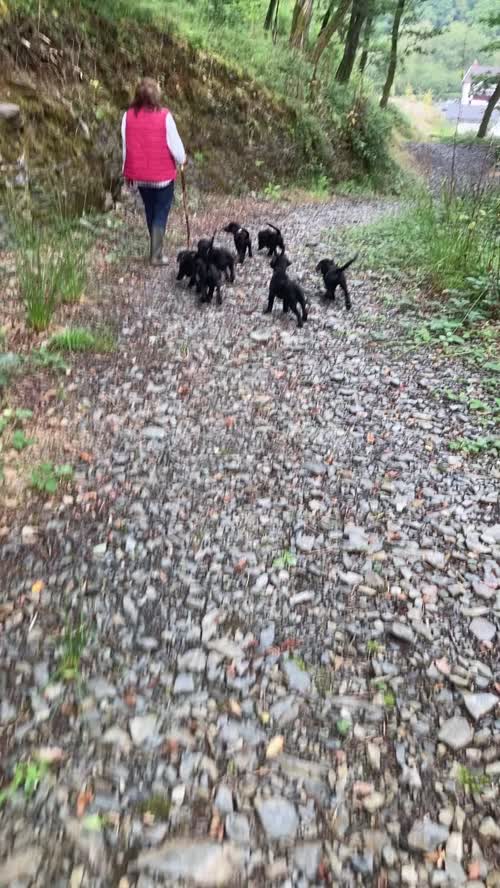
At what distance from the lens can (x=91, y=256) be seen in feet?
22.5

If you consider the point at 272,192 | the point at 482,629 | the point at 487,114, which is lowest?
the point at 482,629

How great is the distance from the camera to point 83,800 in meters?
2.05

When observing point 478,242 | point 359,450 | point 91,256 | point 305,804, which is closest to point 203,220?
point 91,256

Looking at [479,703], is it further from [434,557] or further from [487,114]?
[487,114]

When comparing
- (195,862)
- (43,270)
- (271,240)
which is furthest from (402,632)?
(271,240)

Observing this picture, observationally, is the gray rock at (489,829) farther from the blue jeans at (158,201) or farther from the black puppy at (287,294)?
the blue jeans at (158,201)

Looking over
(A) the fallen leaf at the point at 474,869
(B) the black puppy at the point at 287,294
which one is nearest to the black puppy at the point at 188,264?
(B) the black puppy at the point at 287,294

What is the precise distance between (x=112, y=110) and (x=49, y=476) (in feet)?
24.1

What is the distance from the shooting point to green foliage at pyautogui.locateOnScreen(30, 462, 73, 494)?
3539 mm

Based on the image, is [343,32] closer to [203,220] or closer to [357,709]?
[203,220]

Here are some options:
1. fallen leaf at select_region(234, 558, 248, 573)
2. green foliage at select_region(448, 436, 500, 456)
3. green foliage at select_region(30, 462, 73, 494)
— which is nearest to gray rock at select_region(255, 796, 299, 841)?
fallen leaf at select_region(234, 558, 248, 573)

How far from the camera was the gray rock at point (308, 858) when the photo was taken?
1.93m

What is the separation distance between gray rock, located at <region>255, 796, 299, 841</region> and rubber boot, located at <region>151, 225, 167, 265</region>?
6294mm

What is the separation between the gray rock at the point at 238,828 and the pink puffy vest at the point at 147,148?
642 cm
